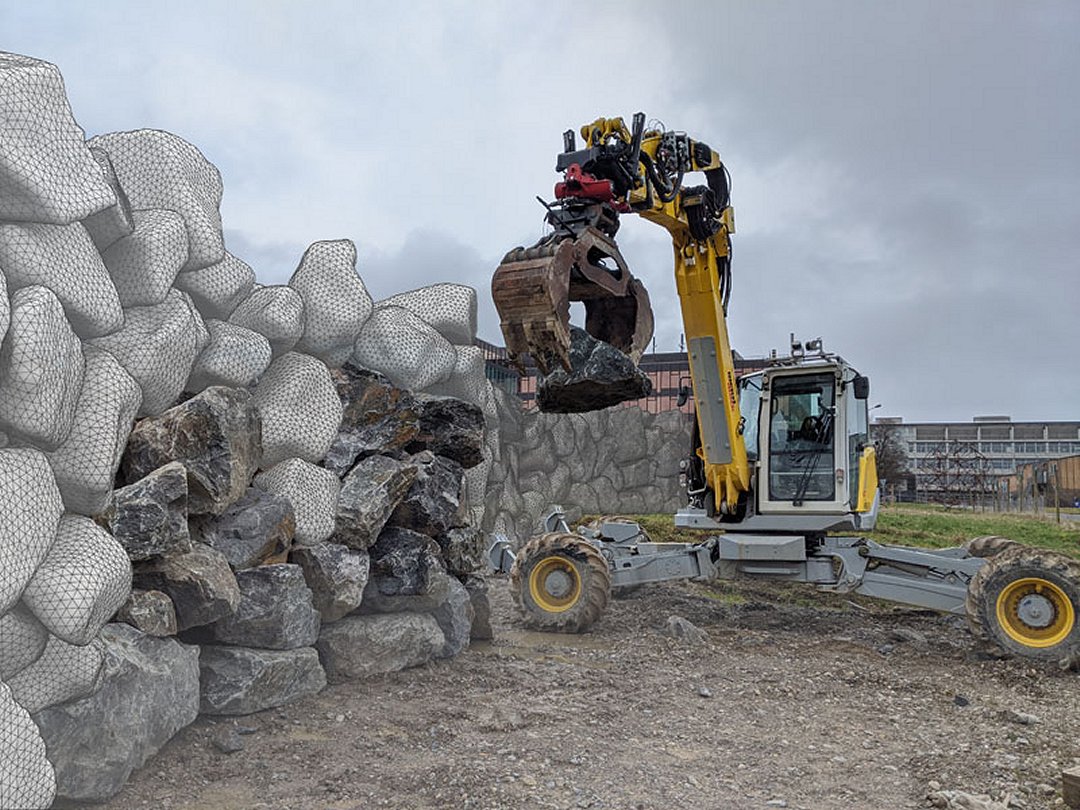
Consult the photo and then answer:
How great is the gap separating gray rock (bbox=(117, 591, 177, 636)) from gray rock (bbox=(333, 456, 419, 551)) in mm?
1457

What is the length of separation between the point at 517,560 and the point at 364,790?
168 inches

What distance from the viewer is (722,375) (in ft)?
27.0

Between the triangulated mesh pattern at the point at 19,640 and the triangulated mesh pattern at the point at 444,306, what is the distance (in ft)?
12.4

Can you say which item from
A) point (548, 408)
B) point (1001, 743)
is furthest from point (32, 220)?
point (1001, 743)

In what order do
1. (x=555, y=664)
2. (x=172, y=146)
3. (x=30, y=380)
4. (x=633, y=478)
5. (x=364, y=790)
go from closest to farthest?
(x=30, y=380) → (x=364, y=790) → (x=172, y=146) → (x=555, y=664) → (x=633, y=478)

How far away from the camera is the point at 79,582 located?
3.54m

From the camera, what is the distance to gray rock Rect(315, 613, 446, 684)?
18.6 feet

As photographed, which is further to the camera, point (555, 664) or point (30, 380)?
point (555, 664)

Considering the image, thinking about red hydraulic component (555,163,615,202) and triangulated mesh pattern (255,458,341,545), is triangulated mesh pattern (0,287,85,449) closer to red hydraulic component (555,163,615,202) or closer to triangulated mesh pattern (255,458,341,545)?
triangulated mesh pattern (255,458,341,545)

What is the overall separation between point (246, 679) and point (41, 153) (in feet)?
8.94

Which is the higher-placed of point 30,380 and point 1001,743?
point 30,380

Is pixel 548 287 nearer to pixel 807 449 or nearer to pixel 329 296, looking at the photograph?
pixel 329 296

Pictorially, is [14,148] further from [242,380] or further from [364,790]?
[364,790]

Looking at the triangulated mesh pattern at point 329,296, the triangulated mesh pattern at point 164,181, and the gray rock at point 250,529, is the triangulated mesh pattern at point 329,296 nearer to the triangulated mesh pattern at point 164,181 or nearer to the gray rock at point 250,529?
the triangulated mesh pattern at point 164,181
